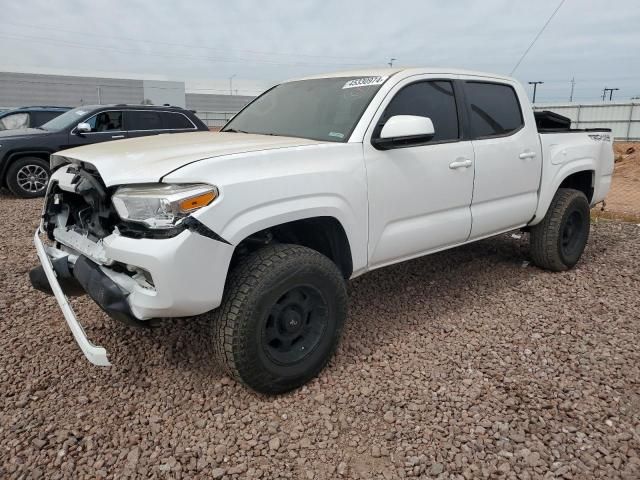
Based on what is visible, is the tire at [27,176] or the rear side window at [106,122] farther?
the rear side window at [106,122]

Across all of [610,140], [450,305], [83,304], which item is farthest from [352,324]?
[610,140]

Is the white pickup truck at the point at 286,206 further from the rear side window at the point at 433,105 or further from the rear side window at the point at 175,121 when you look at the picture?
the rear side window at the point at 175,121

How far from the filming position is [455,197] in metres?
3.46

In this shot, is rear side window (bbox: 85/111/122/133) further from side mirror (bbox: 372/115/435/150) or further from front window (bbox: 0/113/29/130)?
side mirror (bbox: 372/115/435/150)

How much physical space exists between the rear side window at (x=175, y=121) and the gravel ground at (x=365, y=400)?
5.92 metres

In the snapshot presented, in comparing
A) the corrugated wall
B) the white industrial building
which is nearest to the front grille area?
the white industrial building

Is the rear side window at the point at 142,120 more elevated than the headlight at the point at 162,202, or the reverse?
the rear side window at the point at 142,120

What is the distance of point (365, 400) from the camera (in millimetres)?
2658

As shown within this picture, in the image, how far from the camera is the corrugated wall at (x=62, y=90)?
38.1 metres

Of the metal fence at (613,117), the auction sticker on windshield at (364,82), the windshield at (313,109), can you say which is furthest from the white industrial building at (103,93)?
the auction sticker on windshield at (364,82)

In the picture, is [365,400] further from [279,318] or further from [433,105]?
[433,105]

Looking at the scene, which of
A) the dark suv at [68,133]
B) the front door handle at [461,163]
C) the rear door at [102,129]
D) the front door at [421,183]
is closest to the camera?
the front door at [421,183]

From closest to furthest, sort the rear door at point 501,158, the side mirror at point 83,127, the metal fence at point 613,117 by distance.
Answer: the rear door at point 501,158 < the side mirror at point 83,127 < the metal fence at point 613,117

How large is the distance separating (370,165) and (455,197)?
881mm
